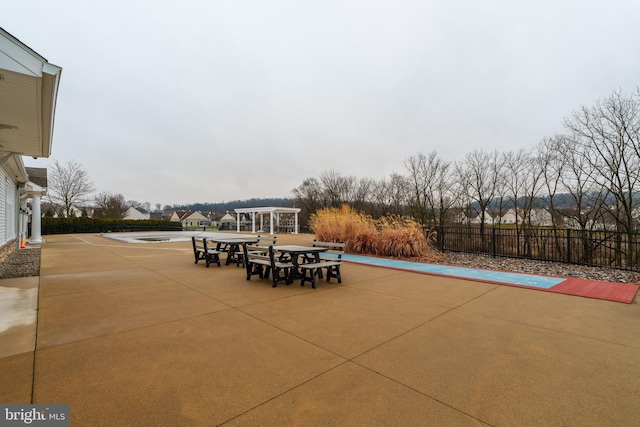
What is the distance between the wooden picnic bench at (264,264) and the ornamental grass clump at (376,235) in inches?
194

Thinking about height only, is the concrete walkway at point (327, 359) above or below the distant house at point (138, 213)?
below

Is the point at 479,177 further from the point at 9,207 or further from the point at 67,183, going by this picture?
the point at 67,183

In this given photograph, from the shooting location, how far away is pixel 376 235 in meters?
10.6

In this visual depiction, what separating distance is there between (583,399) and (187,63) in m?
15.5

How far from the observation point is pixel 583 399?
2.12 m

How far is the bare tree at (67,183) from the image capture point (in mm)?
34375

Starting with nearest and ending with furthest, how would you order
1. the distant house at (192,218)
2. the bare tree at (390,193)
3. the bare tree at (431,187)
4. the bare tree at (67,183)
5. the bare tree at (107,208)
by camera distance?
the bare tree at (431,187) < the bare tree at (390,193) < the bare tree at (67,183) < the bare tree at (107,208) < the distant house at (192,218)

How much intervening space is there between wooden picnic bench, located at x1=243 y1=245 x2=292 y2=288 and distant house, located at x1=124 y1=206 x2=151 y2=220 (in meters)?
83.3

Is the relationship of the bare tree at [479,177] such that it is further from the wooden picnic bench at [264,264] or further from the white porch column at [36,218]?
the white porch column at [36,218]

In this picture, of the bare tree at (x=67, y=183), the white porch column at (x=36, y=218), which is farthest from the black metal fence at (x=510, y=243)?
the bare tree at (x=67, y=183)

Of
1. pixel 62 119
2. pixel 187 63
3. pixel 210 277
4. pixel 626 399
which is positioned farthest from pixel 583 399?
pixel 62 119

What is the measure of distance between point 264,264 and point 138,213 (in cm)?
9693

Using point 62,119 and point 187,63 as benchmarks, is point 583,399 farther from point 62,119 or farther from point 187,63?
point 62,119

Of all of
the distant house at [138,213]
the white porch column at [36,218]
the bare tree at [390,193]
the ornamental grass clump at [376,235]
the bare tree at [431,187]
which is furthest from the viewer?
the distant house at [138,213]
